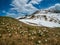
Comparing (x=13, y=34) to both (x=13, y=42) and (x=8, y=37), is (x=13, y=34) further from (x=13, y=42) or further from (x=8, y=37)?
(x=13, y=42)

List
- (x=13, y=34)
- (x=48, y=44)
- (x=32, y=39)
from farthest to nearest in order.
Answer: (x=13, y=34) → (x=32, y=39) → (x=48, y=44)

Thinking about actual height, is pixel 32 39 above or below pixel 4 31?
below

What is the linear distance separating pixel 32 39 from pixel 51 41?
2.23 meters

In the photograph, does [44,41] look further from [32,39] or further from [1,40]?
[1,40]

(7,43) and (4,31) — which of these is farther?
(4,31)

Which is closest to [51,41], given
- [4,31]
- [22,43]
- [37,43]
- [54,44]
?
[54,44]

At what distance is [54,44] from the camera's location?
49.0ft

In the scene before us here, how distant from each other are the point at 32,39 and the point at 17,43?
2369 mm

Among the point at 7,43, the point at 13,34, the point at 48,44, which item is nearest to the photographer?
the point at 7,43

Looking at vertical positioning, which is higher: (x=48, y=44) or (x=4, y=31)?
(x=4, y=31)

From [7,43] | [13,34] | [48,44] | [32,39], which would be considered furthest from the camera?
[13,34]

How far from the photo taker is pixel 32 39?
1577cm

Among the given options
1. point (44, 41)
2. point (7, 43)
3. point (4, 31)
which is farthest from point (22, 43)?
point (4, 31)

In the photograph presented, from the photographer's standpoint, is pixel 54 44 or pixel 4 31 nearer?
pixel 54 44
